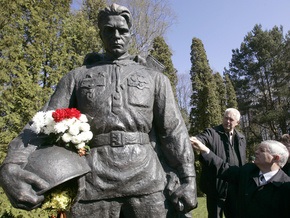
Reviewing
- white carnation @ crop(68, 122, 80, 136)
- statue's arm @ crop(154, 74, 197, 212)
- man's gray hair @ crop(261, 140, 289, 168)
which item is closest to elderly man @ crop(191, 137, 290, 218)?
man's gray hair @ crop(261, 140, 289, 168)

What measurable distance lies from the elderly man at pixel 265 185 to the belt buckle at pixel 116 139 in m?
1.66

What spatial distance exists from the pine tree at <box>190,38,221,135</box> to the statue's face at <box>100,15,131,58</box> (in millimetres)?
16256

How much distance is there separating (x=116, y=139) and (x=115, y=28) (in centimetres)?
91

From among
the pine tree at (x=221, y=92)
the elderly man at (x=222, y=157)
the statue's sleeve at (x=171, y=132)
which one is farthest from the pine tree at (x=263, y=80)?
the statue's sleeve at (x=171, y=132)

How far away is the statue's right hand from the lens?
2.15 m

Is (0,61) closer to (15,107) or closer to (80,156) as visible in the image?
(15,107)

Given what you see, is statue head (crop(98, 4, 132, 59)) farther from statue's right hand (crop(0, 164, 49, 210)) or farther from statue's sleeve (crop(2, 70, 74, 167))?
statue's right hand (crop(0, 164, 49, 210))

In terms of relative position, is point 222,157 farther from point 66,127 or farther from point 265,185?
point 66,127

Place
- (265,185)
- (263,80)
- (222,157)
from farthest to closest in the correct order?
(263,80) < (222,157) < (265,185)

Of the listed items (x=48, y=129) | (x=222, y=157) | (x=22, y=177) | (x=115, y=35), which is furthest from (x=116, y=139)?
(x=222, y=157)

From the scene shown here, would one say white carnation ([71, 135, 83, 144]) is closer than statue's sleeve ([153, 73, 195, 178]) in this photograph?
Yes

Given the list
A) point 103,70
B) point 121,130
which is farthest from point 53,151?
point 103,70

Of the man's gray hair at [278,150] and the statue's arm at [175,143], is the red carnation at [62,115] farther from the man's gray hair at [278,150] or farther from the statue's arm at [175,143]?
the man's gray hair at [278,150]

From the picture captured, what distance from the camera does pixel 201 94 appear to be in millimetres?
20000
